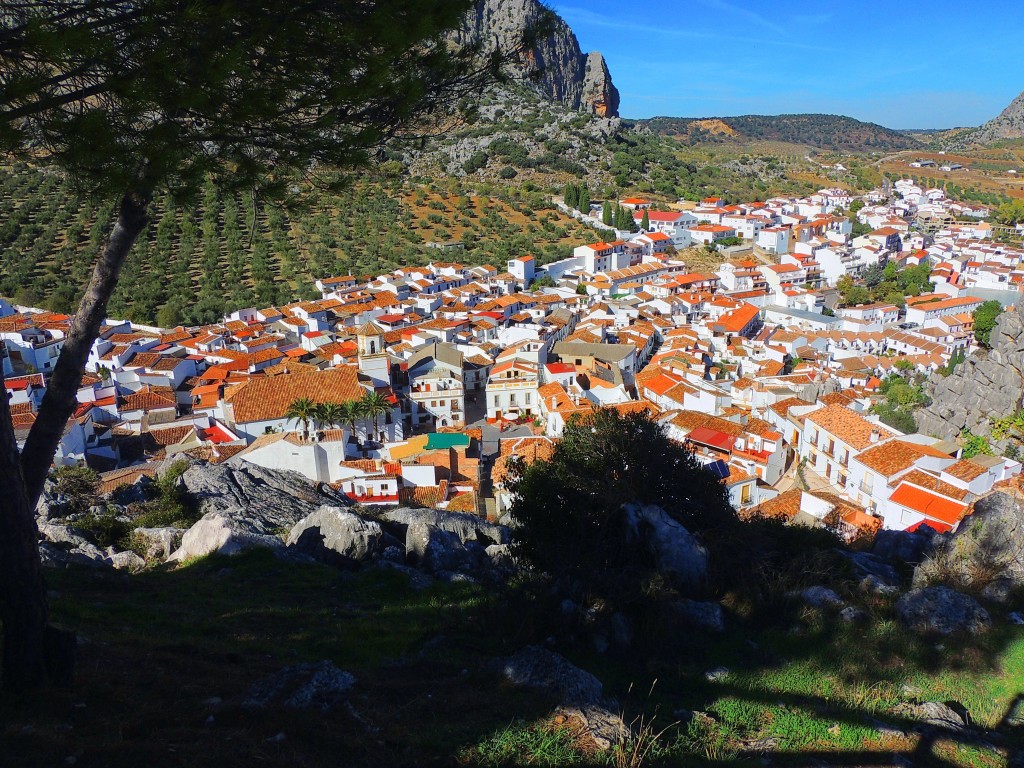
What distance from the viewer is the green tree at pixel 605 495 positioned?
885cm

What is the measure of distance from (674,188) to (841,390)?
53.8 m

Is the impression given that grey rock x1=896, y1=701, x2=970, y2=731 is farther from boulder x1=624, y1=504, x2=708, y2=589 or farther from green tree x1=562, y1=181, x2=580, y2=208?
green tree x1=562, y1=181, x2=580, y2=208

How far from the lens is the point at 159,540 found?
1177 centimetres

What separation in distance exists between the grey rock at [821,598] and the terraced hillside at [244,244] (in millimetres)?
35985

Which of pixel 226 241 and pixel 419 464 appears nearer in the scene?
pixel 419 464

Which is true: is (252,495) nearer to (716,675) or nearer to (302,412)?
(302,412)

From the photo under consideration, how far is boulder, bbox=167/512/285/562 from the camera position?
10.9 meters

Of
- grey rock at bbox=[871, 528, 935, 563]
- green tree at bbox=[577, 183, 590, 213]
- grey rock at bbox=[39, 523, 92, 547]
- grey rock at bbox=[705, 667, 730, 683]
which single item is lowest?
grey rock at bbox=[871, 528, 935, 563]

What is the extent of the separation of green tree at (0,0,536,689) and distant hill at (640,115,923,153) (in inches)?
6379

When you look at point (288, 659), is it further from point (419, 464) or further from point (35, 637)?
point (419, 464)

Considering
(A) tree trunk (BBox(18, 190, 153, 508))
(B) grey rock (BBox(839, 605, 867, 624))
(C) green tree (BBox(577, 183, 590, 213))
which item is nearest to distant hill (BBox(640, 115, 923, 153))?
(C) green tree (BBox(577, 183, 590, 213))

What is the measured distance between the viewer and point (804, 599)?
26.9 feet

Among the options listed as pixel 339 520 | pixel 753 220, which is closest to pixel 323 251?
pixel 753 220

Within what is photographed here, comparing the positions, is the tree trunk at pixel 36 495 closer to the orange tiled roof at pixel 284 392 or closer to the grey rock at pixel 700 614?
the grey rock at pixel 700 614
